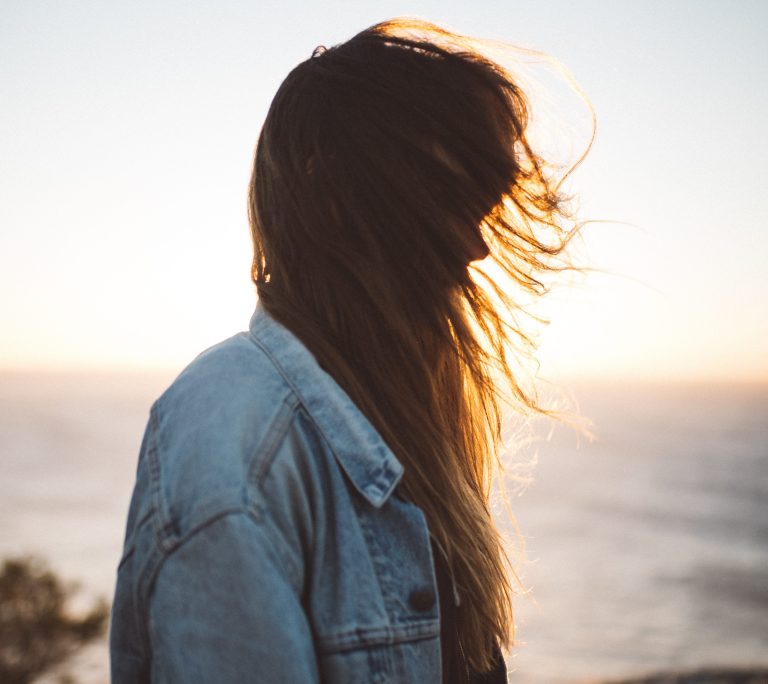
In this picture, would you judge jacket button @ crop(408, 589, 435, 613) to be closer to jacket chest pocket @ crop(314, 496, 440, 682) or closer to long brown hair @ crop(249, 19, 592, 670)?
jacket chest pocket @ crop(314, 496, 440, 682)

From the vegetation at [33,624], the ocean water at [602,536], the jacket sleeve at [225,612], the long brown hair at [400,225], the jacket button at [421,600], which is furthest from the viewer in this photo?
Result: the ocean water at [602,536]

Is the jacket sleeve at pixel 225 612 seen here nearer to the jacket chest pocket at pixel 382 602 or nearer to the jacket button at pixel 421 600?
the jacket chest pocket at pixel 382 602

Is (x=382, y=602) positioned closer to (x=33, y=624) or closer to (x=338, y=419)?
(x=338, y=419)

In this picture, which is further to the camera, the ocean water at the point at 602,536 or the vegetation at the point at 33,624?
the ocean water at the point at 602,536

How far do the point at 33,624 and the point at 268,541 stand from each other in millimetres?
7459

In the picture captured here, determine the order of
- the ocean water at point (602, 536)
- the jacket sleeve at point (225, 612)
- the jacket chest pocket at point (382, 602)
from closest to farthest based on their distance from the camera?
the jacket sleeve at point (225, 612) < the jacket chest pocket at point (382, 602) < the ocean water at point (602, 536)

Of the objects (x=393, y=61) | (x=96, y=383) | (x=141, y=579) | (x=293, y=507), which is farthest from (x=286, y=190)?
(x=96, y=383)

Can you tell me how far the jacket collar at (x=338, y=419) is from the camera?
1058 mm

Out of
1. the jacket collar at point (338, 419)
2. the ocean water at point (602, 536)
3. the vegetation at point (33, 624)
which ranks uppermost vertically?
the jacket collar at point (338, 419)

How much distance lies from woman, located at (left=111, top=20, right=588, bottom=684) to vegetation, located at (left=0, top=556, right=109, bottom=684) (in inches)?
269

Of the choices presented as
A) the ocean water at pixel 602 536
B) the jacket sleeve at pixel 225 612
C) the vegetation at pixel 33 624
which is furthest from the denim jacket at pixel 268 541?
the vegetation at pixel 33 624

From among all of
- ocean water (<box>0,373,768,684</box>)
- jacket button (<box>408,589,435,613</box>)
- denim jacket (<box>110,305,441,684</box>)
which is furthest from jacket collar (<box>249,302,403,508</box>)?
ocean water (<box>0,373,768,684</box>)

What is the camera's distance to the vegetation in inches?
267

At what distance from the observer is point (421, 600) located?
109cm
